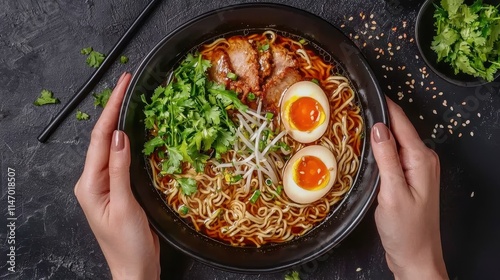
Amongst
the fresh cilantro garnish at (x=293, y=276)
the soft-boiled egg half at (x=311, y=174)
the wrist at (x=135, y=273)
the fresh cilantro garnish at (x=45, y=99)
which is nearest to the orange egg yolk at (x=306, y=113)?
the soft-boiled egg half at (x=311, y=174)

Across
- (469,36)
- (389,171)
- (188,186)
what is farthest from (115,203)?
(469,36)

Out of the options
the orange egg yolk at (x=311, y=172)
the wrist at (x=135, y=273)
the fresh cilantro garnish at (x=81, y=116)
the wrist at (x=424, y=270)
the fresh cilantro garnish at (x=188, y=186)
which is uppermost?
the fresh cilantro garnish at (x=81, y=116)

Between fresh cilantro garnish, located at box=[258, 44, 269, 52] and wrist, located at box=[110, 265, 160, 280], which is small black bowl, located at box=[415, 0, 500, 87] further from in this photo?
wrist, located at box=[110, 265, 160, 280]

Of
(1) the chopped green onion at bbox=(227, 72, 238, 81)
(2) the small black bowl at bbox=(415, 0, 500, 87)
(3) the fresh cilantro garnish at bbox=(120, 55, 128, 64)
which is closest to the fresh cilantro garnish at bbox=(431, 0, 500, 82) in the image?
(2) the small black bowl at bbox=(415, 0, 500, 87)

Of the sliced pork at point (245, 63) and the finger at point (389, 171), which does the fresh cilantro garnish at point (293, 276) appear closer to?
the finger at point (389, 171)

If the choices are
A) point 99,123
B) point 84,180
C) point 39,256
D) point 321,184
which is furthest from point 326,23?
point 39,256

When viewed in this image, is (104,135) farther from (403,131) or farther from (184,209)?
(403,131)
